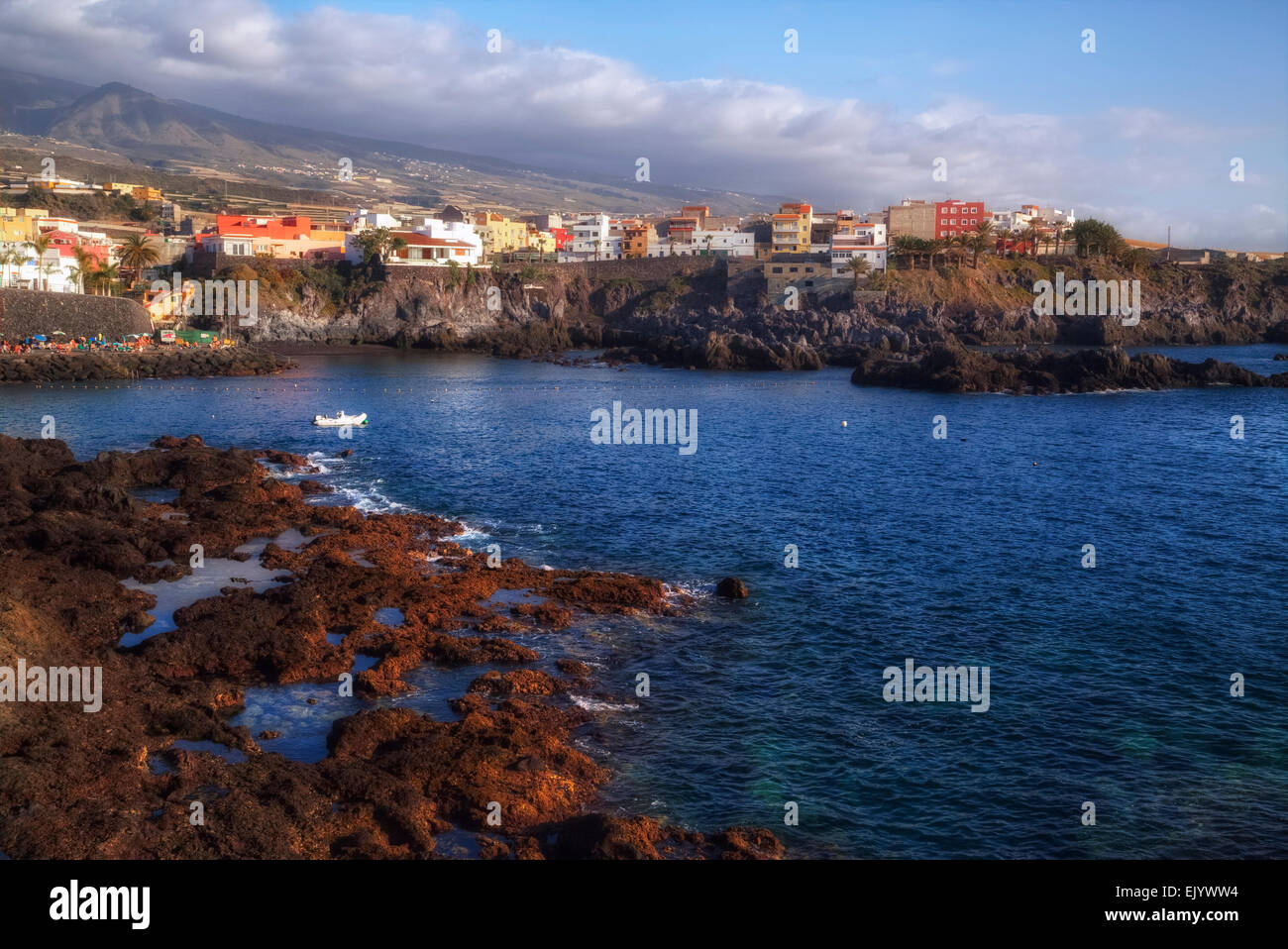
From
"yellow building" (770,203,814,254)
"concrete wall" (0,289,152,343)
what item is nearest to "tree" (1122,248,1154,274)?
"yellow building" (770,203,814,254)

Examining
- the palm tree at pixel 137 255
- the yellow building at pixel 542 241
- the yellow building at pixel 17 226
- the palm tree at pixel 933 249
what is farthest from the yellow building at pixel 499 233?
the palm tree at pixel 933 249

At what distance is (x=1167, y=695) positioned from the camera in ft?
60.4

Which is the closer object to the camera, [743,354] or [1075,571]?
[1075,571]

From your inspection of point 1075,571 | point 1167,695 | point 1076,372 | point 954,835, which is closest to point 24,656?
point 954,835

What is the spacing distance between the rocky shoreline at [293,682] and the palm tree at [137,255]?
210 ft

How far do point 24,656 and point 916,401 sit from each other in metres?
53.9

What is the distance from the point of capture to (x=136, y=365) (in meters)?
66.3

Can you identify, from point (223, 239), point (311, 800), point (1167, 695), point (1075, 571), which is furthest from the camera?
point (223, 239)

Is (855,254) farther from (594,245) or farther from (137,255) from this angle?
(137,255)

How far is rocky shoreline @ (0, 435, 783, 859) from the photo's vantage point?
12750mm

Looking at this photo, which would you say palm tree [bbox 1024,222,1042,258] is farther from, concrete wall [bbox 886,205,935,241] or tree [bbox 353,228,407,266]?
tree [bbox 353,228,407,266]

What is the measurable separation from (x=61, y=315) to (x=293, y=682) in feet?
218

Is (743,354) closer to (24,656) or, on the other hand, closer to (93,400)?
(93,400)

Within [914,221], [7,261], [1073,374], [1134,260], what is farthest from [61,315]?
[1134,260]
